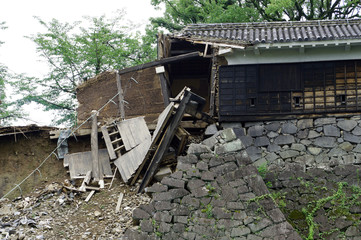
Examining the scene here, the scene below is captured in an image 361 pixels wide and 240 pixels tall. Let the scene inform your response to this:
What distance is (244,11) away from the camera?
73.9 feet

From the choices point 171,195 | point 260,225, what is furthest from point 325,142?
point 171,195

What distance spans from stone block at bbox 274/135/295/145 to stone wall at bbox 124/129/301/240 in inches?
144

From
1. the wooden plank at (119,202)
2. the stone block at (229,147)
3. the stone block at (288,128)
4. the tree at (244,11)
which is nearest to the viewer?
the stone block at (229,147)

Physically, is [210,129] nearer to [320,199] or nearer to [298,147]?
[298,147]

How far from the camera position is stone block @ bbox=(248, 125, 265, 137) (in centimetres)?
1314

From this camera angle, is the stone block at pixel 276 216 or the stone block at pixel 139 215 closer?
the stone block at pixel 276 216

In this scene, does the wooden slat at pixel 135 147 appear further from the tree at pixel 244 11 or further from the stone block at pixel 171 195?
the tree at pixel 244 11

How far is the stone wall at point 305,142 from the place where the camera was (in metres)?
12.6

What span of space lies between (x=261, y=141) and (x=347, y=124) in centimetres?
255

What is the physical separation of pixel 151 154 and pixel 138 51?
11632mm

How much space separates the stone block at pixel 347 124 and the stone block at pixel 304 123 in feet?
2.64

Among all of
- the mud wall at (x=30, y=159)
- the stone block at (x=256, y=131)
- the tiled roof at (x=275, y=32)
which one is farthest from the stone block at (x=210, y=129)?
the mud wall at (x=30, y=159)

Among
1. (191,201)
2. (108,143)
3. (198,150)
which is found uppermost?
(198,150)

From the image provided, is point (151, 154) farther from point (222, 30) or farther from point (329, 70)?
point (329, 70)
